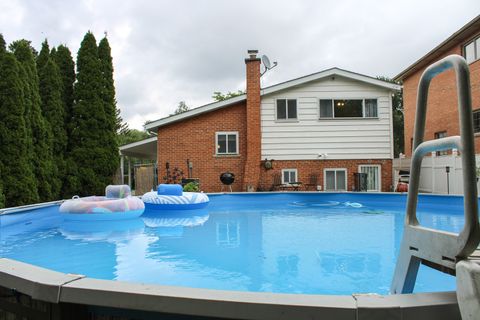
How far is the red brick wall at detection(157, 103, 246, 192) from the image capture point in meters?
14.1

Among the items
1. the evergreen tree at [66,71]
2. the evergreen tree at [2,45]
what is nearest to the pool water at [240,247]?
the evergreen tree at [2,45]

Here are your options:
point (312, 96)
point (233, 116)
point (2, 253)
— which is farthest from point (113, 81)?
point (2, 253)

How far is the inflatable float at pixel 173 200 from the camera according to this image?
32.0 ft

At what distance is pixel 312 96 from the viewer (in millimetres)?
14453

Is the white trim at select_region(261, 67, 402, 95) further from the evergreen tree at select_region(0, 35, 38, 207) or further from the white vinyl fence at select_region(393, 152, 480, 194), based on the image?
the evergreen tree at select_region(0, 35, 38, 207)

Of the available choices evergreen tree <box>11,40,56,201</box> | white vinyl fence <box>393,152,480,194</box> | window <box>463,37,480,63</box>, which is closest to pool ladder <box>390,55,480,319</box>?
white vinyl fence <box>393,152,480,194</box>

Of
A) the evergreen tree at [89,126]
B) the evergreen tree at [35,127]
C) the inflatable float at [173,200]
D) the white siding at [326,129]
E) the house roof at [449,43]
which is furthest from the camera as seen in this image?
the white siding at [326,129]

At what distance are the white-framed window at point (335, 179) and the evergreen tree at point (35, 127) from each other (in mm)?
10249

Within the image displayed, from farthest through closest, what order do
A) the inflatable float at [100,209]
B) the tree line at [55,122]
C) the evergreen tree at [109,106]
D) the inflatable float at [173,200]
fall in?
1. the evergreen tree at [109,106]
2. the inflatable float at [173,200]
3. the tree line at [55,122]
4. the inflatable float at [100,209]

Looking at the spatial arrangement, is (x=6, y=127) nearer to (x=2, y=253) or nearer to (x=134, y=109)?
(x=2, y=253)

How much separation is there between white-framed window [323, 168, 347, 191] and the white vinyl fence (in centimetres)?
208

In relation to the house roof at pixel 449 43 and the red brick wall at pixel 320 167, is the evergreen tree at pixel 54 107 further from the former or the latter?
the house roof at pixel 449 43

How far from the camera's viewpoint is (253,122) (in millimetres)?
14156

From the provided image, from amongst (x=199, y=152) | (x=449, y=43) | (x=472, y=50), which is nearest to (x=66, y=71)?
(x=199, y=152)
